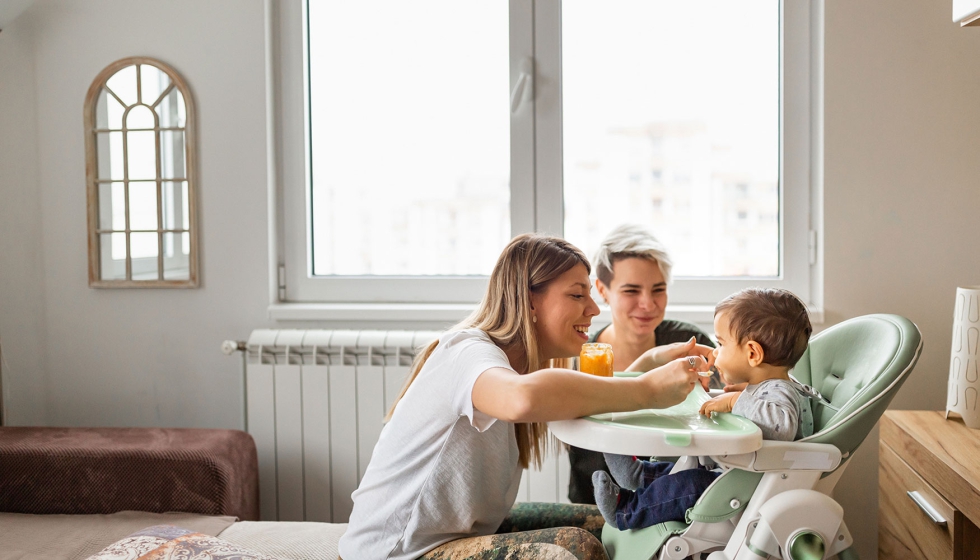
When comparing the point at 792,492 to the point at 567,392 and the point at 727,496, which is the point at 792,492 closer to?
the point at 727,496

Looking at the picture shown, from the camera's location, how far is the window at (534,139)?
233cm

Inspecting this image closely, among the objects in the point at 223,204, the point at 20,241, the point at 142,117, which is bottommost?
the point at 20,241

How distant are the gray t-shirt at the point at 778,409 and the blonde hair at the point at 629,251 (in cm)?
53

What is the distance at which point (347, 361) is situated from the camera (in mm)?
2318

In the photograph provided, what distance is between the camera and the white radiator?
7.56 feet

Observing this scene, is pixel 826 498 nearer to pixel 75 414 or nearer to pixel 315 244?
pixel 315 244

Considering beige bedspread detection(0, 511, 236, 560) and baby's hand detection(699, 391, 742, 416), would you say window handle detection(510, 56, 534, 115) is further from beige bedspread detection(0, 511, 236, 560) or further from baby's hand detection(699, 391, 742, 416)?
beige bedspread detection(0, 511, 236, 560)

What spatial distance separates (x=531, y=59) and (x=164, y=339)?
1493 millimetres

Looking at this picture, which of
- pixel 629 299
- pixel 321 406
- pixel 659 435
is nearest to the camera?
pixel 659 435

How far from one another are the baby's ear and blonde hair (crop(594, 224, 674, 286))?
485 millimetres

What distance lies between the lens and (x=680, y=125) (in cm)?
236

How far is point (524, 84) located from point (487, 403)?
141 centimetres

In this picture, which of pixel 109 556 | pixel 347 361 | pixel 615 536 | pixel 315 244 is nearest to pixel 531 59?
pixel 315 244

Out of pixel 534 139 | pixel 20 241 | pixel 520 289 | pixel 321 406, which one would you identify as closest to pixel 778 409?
pixel 520 289
